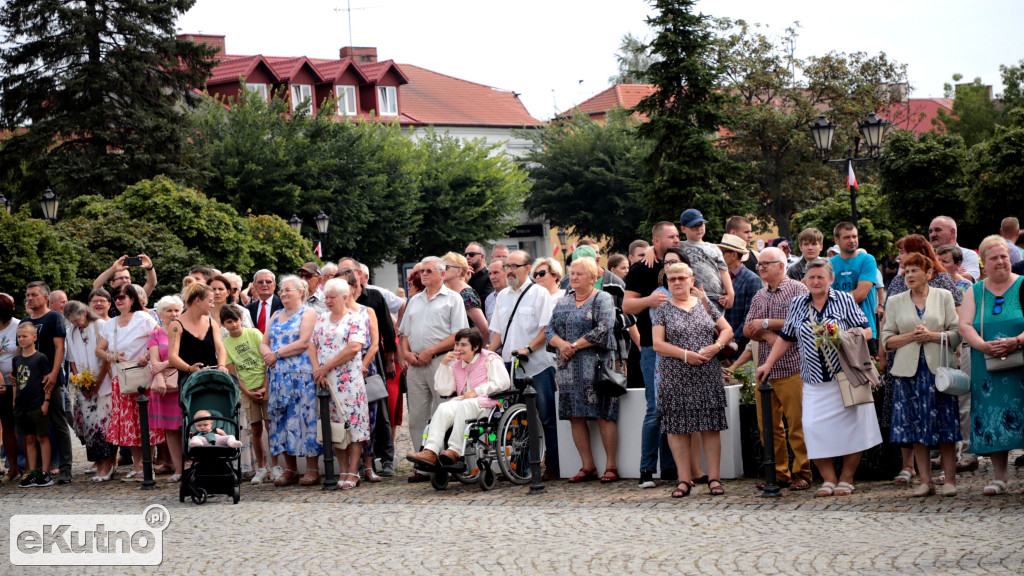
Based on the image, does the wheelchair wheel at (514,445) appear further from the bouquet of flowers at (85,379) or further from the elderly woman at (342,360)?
the bouquet of flowers at (85,379)

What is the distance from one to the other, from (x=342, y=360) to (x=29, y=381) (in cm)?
400

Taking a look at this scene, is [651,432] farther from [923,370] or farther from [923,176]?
[923,176]

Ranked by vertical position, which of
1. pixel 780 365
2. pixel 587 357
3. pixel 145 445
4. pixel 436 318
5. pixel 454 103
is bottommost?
pixel 145 445

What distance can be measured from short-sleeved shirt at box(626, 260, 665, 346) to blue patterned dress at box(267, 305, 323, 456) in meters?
3.33

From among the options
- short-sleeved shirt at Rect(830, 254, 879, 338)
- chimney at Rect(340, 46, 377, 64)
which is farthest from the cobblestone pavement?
chimney at Rect(340, 46, 377, 64)

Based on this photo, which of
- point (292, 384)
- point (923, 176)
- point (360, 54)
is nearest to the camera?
point (292, 384)

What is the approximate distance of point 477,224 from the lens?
5438cm

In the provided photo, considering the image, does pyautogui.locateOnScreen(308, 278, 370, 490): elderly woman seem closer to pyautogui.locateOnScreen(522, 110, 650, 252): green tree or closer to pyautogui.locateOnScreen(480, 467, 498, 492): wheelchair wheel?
pyautogui.locateOnScreen(480, 467, 498, 492): wheelchair wheel

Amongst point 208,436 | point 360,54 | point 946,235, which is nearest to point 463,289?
point 208,436

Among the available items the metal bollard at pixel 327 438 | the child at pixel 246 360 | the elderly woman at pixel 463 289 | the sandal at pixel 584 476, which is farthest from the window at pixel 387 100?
the sandal at pixel 584 476

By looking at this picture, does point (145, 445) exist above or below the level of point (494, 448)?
above

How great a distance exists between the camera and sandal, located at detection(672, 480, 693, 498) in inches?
365

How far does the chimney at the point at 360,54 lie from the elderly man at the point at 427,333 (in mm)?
58492

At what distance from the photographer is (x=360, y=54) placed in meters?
68.3
